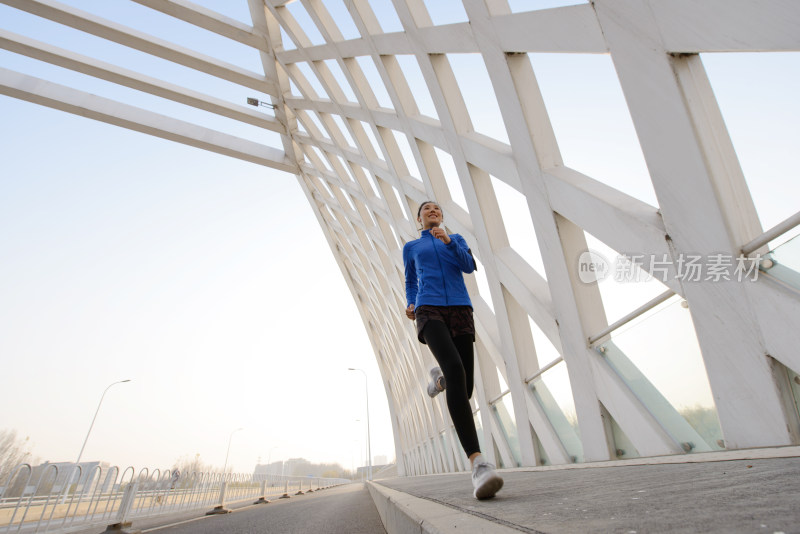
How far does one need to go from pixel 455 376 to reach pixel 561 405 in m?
2.74

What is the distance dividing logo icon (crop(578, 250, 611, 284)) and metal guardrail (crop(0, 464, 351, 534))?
6.81 m

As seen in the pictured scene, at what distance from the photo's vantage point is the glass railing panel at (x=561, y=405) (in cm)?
460

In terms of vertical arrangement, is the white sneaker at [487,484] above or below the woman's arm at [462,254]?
below

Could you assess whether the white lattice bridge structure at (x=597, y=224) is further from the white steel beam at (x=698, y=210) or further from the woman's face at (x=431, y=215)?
the woman's face at (x=431, y=215)

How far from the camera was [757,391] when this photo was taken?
2545 millimetres

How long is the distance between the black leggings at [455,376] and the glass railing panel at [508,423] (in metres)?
3.71

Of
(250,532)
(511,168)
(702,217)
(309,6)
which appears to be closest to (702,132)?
(702,217)

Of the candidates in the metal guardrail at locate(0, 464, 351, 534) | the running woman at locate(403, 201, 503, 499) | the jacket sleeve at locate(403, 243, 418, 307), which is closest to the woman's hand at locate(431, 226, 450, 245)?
the running woman at locate(403, 201, 503, 499)

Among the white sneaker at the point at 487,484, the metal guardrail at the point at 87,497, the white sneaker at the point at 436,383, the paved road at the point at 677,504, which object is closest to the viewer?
the paved road at the point at 677,504

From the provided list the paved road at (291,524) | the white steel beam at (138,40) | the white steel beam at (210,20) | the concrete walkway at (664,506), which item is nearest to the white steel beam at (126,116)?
the white steel beam at (138,40)

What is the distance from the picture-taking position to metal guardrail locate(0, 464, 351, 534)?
Answer: 5488 mm

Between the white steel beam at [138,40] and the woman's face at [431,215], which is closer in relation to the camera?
the woman's face at [431,215]

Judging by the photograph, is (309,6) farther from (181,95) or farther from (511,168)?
(511,168)

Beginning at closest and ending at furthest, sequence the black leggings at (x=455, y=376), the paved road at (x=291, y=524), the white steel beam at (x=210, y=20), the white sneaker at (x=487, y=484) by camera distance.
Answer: the white sneaker at (x=487, y=484) < the black leggings at (x=455, y=376) < the paved road at (x=291, y=524) < the white steel beam at (x=210, y=20)
